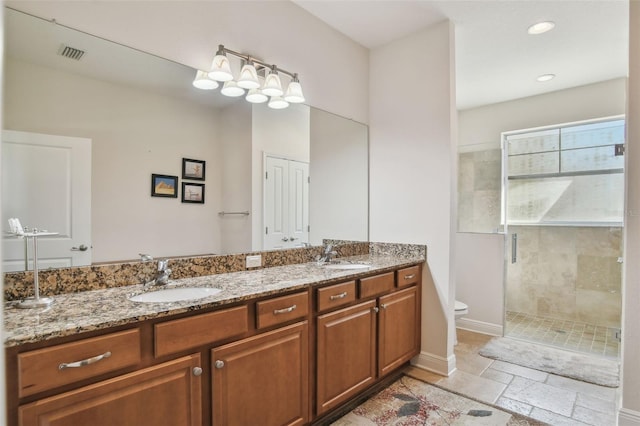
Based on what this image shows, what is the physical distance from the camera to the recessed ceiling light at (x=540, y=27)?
8.25ft

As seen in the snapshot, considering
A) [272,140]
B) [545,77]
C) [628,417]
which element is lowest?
[628,417]

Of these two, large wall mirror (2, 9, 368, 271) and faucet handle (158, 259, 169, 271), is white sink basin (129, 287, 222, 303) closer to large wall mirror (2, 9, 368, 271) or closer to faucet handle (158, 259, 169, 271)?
faucet handle (158, 259, 169, 271)

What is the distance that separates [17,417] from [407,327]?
85.7 inches

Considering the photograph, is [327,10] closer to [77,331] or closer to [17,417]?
[77,331]

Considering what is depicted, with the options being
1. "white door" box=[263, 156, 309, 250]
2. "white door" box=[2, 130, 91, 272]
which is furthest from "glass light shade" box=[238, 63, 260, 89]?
"white door" box=[2, 130, 91, 272]

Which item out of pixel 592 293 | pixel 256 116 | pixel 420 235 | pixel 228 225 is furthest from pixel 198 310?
pixel 592 293

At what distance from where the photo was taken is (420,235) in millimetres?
2721

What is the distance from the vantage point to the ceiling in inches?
93.2

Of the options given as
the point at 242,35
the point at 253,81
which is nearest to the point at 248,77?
the point at 253,81

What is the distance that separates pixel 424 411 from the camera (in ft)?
6.91

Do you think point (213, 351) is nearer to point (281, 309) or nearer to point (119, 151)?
point (281, 309)

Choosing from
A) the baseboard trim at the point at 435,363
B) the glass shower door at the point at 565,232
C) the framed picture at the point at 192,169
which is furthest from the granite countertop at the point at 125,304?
the glass shower door at the point at 565,232

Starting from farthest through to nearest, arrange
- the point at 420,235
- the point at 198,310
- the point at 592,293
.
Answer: the point at 592,293 → the point at 420,235 → the point at 198,310

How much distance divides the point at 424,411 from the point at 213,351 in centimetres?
142
